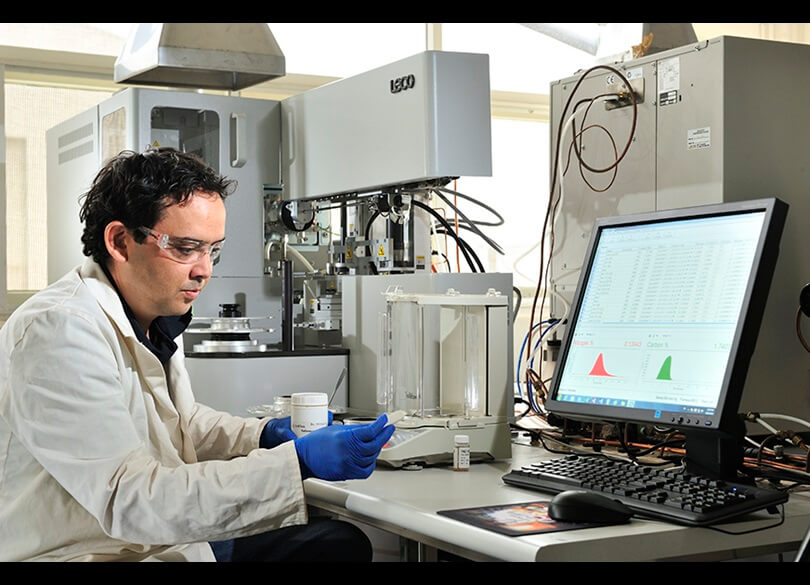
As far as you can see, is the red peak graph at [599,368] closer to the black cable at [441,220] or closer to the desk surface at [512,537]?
the desk surface at [512,537]

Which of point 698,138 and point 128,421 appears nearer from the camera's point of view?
point 128,421

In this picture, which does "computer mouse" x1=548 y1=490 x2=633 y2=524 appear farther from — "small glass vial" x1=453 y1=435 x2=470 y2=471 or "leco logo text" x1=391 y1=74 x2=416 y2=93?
"leco logo text" x1=391 y1=74 x2=416 y2=93

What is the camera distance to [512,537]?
1.34 meters

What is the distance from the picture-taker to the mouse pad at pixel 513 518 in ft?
4.54

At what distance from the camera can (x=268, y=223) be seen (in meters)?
2.87

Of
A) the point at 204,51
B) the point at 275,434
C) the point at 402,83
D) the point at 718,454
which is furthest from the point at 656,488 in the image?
the point at 204,51

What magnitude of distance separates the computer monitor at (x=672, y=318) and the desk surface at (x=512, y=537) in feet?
0.59

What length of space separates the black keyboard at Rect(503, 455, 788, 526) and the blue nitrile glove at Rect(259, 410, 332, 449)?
0.47m

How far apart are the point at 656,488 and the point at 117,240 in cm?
99

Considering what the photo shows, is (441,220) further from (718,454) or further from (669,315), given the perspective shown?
(718,454)

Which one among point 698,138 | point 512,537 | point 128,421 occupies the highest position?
point 698,138
